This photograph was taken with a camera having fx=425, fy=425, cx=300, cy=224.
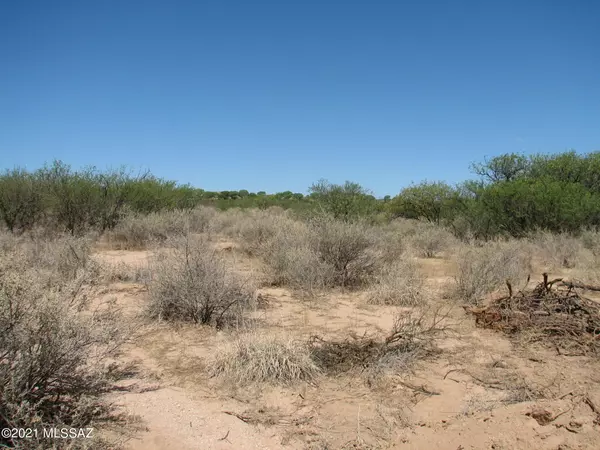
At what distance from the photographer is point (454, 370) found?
4934 millimetres

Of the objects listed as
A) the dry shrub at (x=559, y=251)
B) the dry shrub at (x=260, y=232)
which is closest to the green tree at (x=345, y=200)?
the dry shrub at (x=260, y=232)

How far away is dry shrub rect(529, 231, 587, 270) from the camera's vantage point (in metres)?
11.7

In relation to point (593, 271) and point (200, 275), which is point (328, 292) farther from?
point (593, 271)

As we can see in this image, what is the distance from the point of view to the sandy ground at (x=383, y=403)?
346cm

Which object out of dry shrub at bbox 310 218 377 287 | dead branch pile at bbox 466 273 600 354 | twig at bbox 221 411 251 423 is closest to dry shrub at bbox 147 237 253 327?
twig at bbox 221 411 251 423

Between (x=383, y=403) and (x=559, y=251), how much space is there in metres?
10.8

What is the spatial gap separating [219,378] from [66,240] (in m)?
6.75

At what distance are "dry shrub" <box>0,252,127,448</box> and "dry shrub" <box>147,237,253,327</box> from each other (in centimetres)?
256

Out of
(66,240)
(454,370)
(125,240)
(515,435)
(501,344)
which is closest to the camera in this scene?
(515,435)

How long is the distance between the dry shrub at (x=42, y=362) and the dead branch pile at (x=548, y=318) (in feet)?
17.7

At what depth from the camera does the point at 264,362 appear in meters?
4.66

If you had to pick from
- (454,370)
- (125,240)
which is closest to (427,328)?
(454,370)

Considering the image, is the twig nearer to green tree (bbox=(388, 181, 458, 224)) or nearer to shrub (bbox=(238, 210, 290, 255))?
shrub (bbox=(238, 210, 290, 255))

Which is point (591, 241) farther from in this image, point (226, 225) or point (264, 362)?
point (226, 225)
